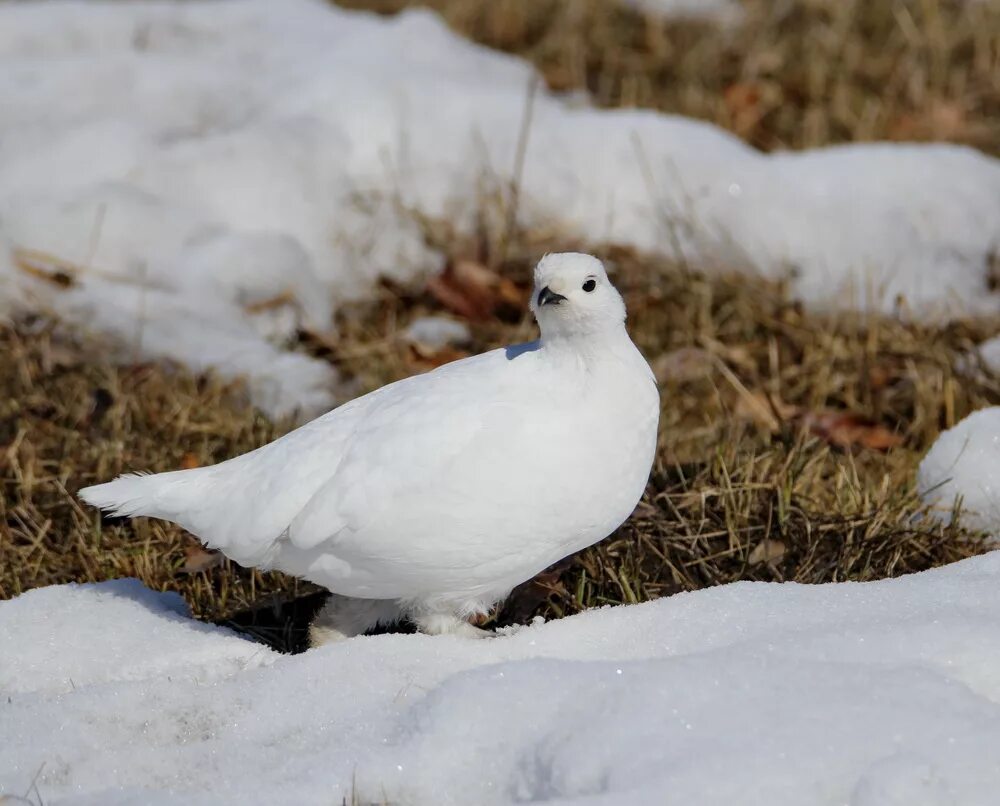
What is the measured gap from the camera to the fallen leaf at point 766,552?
3.29 meters

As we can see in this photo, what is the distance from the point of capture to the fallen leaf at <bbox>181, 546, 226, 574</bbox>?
3.44 m

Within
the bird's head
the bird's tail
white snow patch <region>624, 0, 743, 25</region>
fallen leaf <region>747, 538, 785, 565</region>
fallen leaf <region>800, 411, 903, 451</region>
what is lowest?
fallen leaf <region>800, 411, 903, 451</region>

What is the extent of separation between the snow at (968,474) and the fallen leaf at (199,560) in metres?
1.74

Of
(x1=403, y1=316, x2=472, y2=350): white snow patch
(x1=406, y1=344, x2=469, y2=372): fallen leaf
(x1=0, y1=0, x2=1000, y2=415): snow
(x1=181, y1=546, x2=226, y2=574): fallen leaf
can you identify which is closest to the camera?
(x1=181, y1=546, x2=226, y2=574): fallen leaf

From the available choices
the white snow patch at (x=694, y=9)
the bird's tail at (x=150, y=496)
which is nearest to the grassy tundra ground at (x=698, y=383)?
the white snow patch at (x=694, y=9)

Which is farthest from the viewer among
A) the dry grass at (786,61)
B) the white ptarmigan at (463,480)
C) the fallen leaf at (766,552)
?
the dry grass at (786,61)

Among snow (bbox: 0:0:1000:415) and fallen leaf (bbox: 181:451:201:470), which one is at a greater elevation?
snow (bbox: 0:0:1000:415)

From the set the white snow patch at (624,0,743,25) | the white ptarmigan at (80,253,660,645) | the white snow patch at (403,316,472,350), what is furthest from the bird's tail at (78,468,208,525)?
the white snow patch at (624,0,743,25)

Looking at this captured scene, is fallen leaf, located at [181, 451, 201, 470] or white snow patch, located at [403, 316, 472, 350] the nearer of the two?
fallen leaf, located at [181, 451, 201, 470]

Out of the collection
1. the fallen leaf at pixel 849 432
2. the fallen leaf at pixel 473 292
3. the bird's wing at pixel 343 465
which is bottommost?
the fallen leaf at pixel 473 292

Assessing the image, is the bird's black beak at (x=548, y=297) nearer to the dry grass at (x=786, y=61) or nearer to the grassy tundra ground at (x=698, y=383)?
the grassy tundra ground at (x=698, y=383)

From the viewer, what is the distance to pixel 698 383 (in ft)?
15.0

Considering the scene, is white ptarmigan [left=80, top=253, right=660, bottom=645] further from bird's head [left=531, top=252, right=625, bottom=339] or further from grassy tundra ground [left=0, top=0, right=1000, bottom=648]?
grassy tundra ground [left=0, top=0, right=1000, bottom=648]

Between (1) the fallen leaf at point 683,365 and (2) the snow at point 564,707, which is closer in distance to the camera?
(2) the snow at point 564,707
